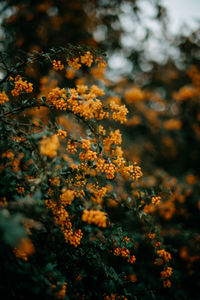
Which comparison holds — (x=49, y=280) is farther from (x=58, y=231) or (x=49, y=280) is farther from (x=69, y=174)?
(x=69, y=174)

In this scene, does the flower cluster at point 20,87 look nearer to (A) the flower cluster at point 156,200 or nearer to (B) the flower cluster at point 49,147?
(B) the flower cluster at point 49,147

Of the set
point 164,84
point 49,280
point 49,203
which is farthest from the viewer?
point 164,84

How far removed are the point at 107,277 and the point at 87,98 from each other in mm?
1649

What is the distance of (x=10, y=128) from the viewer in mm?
1559

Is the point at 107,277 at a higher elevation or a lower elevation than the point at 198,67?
lower

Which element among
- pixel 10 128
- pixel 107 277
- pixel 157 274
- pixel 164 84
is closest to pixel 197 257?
pixel 157 274

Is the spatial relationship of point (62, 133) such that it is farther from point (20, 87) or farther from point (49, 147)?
point (20, 87)

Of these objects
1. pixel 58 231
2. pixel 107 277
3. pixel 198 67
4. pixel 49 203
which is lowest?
pixel 107 277

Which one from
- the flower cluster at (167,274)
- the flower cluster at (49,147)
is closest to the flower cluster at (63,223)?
the flower cluster at (49,147)

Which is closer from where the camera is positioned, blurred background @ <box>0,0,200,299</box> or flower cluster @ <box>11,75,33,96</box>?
flower cluster @ <box>11,75,33,96</box>

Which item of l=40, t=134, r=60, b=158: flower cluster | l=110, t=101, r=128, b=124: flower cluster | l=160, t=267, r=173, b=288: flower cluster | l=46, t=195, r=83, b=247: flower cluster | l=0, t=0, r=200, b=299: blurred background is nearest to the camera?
l=40, t=134, r=60, b=158: flower cluster

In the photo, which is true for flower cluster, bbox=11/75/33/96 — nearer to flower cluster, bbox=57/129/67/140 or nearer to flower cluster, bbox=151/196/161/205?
flower cluster, bbox=57/129/67/140

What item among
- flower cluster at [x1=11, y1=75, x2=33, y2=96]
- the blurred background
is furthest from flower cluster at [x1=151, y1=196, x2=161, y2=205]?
flower cluster at [x1=11, y1=75, x2=33, y2=96]

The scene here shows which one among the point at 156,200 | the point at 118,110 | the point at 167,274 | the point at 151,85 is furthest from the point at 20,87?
the point at 151,85
